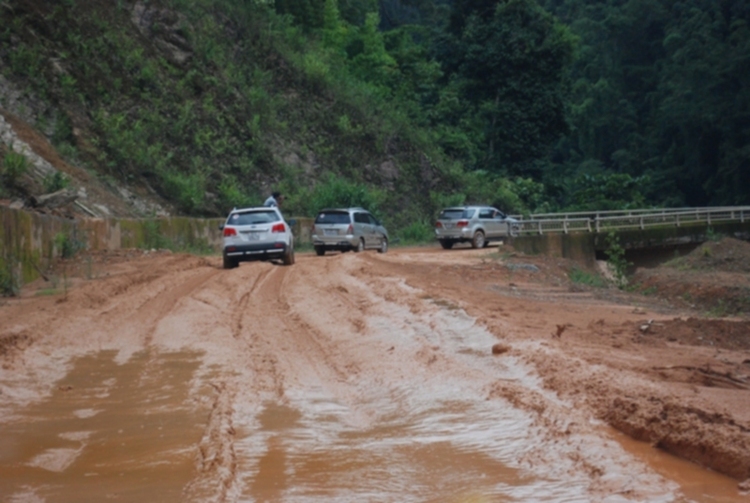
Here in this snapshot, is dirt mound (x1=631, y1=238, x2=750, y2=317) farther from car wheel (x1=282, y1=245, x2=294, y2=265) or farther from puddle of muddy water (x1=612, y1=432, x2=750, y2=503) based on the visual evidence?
puddle of muddy water (x1=612, y1=432, x2=750, y2=503)

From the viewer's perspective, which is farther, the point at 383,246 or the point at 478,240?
the point at 478,240

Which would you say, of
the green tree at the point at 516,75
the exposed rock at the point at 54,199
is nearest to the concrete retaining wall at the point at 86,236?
the exposed rock at the point at 54,199

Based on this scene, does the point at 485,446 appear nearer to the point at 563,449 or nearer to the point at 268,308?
A: the point at 563,449

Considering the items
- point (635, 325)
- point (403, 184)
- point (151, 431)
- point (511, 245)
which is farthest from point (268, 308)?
point (403, 184)

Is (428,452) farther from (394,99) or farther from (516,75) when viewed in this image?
(516,75)

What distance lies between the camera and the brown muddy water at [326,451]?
5738 mm

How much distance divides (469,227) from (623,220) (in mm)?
7814

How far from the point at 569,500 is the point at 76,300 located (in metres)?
11.4

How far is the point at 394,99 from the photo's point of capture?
5812 cm

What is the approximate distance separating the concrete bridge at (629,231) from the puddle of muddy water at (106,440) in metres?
25.4

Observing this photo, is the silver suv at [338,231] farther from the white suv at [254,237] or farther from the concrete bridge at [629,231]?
the white suv at [254,237]

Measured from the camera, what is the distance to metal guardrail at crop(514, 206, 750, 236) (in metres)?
36.7

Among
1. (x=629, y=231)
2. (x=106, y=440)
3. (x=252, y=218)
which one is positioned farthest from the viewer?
(x=629, y=231)

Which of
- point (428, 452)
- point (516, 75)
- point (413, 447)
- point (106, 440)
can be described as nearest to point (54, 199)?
point (106, 440)
